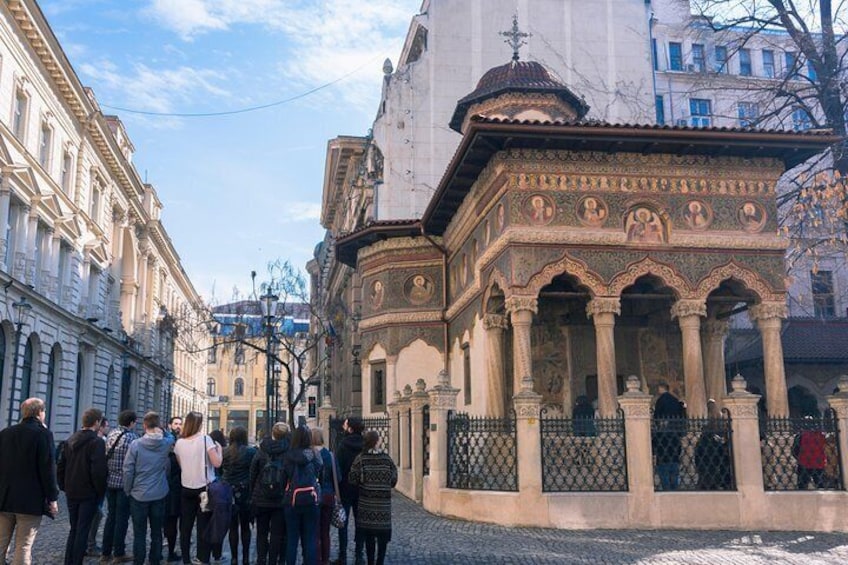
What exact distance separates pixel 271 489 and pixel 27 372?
71.3 ft

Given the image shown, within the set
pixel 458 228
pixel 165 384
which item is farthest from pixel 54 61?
pixel 165 384

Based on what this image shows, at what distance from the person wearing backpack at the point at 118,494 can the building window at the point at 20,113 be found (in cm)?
1877

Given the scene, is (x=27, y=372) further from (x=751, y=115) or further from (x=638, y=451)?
(x=751, y=115)

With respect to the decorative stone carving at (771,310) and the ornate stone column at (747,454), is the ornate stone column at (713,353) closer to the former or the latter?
the decorative stone carving at (771,310)

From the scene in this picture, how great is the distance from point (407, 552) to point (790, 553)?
5.10 meters

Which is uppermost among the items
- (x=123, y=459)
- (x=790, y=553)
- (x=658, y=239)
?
(x=658, y=239)

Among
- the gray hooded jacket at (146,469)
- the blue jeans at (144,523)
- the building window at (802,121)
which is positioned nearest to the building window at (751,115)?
the building window at (802,121)

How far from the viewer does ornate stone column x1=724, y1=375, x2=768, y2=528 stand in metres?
12.2

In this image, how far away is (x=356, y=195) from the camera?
3231 centimetres

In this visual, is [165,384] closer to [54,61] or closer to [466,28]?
[54,61]

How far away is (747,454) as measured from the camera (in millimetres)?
12445

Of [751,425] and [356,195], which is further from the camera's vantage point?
[356,195]

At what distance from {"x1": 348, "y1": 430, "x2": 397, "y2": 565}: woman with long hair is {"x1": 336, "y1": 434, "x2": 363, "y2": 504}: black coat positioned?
56 cm

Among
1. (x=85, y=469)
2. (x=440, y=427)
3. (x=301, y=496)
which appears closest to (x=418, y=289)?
(x=440, y=427)
